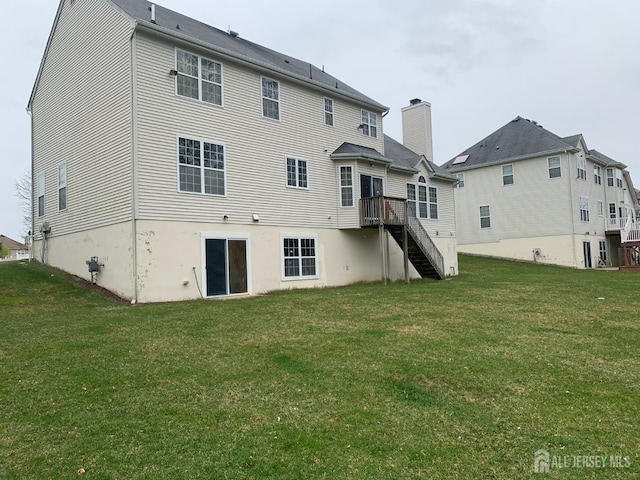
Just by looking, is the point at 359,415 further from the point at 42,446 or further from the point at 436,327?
the point at 436,327

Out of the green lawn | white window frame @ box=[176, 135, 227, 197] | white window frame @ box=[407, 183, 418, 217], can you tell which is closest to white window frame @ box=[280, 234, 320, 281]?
Answer: white window frame @ box=[176, 135, 227, 197]

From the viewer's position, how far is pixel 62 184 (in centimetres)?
1623

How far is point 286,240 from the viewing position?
51.6ft

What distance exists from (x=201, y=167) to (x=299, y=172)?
162 inches

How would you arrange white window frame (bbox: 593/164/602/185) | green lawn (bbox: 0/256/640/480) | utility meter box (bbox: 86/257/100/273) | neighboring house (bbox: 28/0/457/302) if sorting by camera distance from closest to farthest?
green lawn (bbox: 0/256/640/480), neighboring house (bbox: 28/0/457/302), utility meter box (bbox: 86/257/100/273), white window frame (bbox: 593/164/602/185)

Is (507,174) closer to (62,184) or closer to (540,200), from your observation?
(540,200)

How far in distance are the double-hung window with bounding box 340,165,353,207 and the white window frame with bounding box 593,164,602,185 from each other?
24949 millimetres

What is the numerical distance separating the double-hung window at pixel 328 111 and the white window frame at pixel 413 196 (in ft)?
17.2

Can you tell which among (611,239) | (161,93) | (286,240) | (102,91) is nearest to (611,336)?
(286,240)

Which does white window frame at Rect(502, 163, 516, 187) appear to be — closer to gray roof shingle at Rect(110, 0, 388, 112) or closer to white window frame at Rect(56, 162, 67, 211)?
gray roof shingle at Rect(110, 0, 388, 112)

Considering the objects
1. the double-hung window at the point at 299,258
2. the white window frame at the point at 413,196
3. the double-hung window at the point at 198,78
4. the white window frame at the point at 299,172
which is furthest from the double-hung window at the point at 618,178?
the double-hung window at the point at 198,78

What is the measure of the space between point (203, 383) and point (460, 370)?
314 cm

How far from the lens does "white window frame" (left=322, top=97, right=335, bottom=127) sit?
17.6m

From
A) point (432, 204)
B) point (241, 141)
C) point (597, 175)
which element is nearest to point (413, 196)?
point (432, 204)
